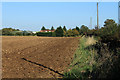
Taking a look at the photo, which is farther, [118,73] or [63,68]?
[63,68]

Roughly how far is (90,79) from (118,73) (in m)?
1.06

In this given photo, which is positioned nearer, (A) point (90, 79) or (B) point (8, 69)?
(A) point (90, 79)

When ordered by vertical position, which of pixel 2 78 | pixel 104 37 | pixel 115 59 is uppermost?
pixel 104 37

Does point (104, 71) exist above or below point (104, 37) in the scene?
below

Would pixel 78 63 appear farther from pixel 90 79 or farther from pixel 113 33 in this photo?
pixel 113 33


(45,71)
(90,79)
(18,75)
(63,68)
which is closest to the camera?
(90,79)

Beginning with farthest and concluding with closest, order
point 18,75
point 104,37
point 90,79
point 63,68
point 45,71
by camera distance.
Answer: point 104,37 → point 63,68 → point 45,71 → point 18,75 → point 90,79

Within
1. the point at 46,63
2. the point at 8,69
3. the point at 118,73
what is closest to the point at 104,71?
the point at 118,73

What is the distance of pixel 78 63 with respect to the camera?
859 cm

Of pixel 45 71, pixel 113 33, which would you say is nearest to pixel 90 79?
pixel 45 71

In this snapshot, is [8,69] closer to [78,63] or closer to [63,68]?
[63,68]

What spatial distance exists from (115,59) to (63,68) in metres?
2.33

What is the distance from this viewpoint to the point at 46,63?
887 centimetres

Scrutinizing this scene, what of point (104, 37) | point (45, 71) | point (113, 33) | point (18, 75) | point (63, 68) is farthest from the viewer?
→ point (104, 37)
